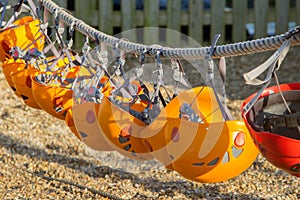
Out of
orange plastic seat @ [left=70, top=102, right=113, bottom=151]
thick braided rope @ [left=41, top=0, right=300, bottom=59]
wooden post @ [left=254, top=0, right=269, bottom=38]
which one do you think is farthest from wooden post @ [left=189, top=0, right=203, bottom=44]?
orange plastic seat @ [left=70, top=102, right=113, bottom=151]

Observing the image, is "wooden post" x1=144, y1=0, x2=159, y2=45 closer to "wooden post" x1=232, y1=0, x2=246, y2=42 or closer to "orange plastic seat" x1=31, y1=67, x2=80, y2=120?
"wooden post" x1=232, y1=0, x2=246, y2=42

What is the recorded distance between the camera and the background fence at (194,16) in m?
6.01

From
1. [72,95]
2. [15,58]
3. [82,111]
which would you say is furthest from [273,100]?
[15,58]

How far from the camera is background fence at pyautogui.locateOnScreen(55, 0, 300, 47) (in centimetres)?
601

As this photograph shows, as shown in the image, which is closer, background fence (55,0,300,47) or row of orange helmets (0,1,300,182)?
row of orange helmets (0,1,300,182)

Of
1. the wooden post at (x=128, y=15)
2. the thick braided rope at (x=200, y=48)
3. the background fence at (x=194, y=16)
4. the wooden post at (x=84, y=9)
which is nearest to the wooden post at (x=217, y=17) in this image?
the background fence at (x=194, y=16)

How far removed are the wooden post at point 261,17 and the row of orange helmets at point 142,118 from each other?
135 inches

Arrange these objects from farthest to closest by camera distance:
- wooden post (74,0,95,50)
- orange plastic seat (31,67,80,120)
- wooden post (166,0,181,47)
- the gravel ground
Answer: wooden post (74,0,95,50)
wooden post (166,0,181,47)
the gravel ground
orange plastic seat (31,67,80,120)

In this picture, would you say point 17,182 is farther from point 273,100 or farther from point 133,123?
point 273,100

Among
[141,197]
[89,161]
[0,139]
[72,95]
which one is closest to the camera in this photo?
[72,95]

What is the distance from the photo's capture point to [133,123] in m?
2.21

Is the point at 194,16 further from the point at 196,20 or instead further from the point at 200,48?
the point at 200,48

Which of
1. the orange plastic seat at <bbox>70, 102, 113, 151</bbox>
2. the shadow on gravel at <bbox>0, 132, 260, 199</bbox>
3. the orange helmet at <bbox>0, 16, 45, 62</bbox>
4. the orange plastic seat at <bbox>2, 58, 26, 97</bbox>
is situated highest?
the orange helmet at <bbox>0, 16, 45, 62</bbox>

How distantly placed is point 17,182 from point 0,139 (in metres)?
0.72
